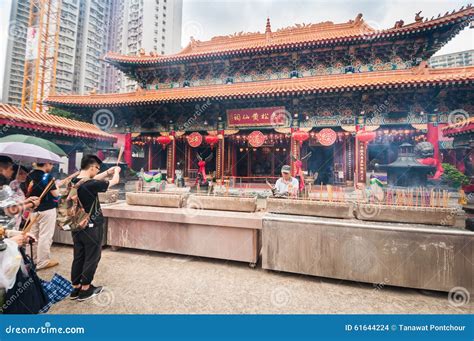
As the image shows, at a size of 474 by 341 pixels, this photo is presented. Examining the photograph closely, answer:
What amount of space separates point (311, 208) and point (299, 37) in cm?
1122

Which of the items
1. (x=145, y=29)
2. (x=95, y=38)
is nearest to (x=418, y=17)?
(x=145, y=29)

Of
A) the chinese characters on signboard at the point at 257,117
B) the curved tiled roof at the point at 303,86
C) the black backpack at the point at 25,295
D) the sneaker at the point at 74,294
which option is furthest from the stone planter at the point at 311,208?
the chinese characters on signboard at the point at 257,117

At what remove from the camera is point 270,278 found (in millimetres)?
2955

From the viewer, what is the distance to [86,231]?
92.4 inches

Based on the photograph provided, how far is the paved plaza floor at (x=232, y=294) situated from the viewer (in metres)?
2.32

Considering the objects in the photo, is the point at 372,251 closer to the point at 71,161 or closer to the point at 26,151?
the point at 26,151

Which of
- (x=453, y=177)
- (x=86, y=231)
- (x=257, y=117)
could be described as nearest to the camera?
(x=86, y=231)

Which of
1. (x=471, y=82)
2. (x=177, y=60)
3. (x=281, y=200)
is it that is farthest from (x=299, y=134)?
Result: (x=177, y=60)

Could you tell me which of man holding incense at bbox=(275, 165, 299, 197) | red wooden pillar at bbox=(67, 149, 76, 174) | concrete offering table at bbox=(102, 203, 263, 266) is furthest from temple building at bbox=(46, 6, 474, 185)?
concrete offering table at bbox=(102, 203, 263, 266)

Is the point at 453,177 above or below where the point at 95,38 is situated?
below

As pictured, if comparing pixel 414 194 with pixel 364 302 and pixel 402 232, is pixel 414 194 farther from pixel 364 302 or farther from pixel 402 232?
pixel 364 302

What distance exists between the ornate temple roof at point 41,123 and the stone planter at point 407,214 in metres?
9.47

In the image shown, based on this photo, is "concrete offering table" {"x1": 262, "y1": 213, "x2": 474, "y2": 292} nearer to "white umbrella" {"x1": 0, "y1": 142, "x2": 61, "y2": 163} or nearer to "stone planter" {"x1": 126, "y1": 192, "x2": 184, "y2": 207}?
"stone planter" {"x1": 126, "y1": 192, "x2": 184, "y2": 207}
